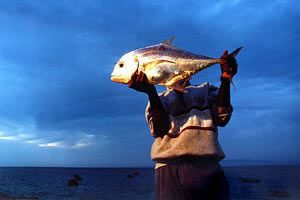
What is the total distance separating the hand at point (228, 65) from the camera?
4277mm

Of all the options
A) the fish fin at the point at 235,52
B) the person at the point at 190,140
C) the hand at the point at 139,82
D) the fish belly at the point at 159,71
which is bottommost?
the person at the point at 190,140

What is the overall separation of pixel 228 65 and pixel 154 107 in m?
0.92

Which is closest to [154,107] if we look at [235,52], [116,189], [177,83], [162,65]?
[177,83]

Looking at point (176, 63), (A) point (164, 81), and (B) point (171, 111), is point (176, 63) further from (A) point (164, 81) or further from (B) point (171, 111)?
(B) point (171, 111)

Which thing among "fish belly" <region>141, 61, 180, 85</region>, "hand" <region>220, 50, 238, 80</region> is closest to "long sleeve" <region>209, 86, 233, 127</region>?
"hand" <region>220, 50, 238, 80</region>

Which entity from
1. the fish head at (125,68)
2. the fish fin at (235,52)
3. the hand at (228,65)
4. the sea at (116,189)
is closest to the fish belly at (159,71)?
the fish head at (125,68)

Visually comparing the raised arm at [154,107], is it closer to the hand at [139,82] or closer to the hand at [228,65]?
the hand at [139,82]

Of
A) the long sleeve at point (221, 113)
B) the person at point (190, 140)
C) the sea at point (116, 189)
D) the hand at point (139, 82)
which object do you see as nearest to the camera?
A: the hand at point (139, 82)

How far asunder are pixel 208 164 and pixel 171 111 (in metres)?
0.74

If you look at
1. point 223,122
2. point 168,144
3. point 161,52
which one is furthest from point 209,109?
point 161,52

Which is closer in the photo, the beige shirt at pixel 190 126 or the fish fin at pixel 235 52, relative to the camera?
the fish fin at pixel 235 52

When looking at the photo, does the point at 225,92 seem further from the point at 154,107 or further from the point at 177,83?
the point at 154,107

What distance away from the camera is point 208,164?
14.8ft

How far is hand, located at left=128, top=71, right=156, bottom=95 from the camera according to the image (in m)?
4.16
